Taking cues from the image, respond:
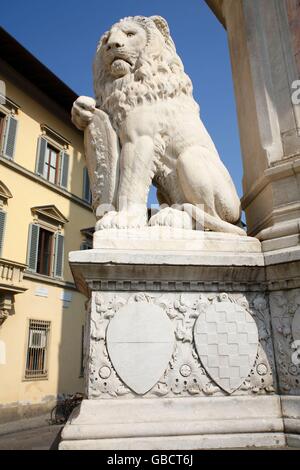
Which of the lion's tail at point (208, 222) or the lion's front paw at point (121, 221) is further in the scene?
the lion's tail at point (208, 222)

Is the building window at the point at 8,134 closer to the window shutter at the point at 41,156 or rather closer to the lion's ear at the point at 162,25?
the window shutter at the point at 41,156

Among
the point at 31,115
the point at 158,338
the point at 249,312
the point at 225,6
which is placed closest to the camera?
the point at 158,338

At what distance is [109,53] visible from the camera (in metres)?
3.41

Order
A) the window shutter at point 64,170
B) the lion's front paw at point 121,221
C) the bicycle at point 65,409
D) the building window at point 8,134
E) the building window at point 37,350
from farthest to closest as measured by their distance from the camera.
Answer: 1. the window shutter at point 64,170
2. the building window at point 8,134
3. the building window at point 37,350
4. the bicycle at point 65,409
5. the lion's front paw at point 121,221

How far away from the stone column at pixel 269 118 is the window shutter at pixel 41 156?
44.4 ft

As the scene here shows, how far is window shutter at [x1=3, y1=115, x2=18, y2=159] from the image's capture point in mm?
14883

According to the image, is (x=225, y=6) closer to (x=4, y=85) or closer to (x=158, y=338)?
(x=158, y=338)

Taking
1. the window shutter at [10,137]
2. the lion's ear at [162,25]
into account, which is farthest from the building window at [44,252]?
the lion's ear at [162,25]

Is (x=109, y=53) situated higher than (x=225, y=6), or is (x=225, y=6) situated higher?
(x=225, y=6)

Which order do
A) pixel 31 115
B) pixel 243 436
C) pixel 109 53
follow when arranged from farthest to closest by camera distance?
pixel 31 115 → pixel 109 53 → pixel 243 436

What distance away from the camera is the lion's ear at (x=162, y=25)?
12.3ft

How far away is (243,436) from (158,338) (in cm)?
72
